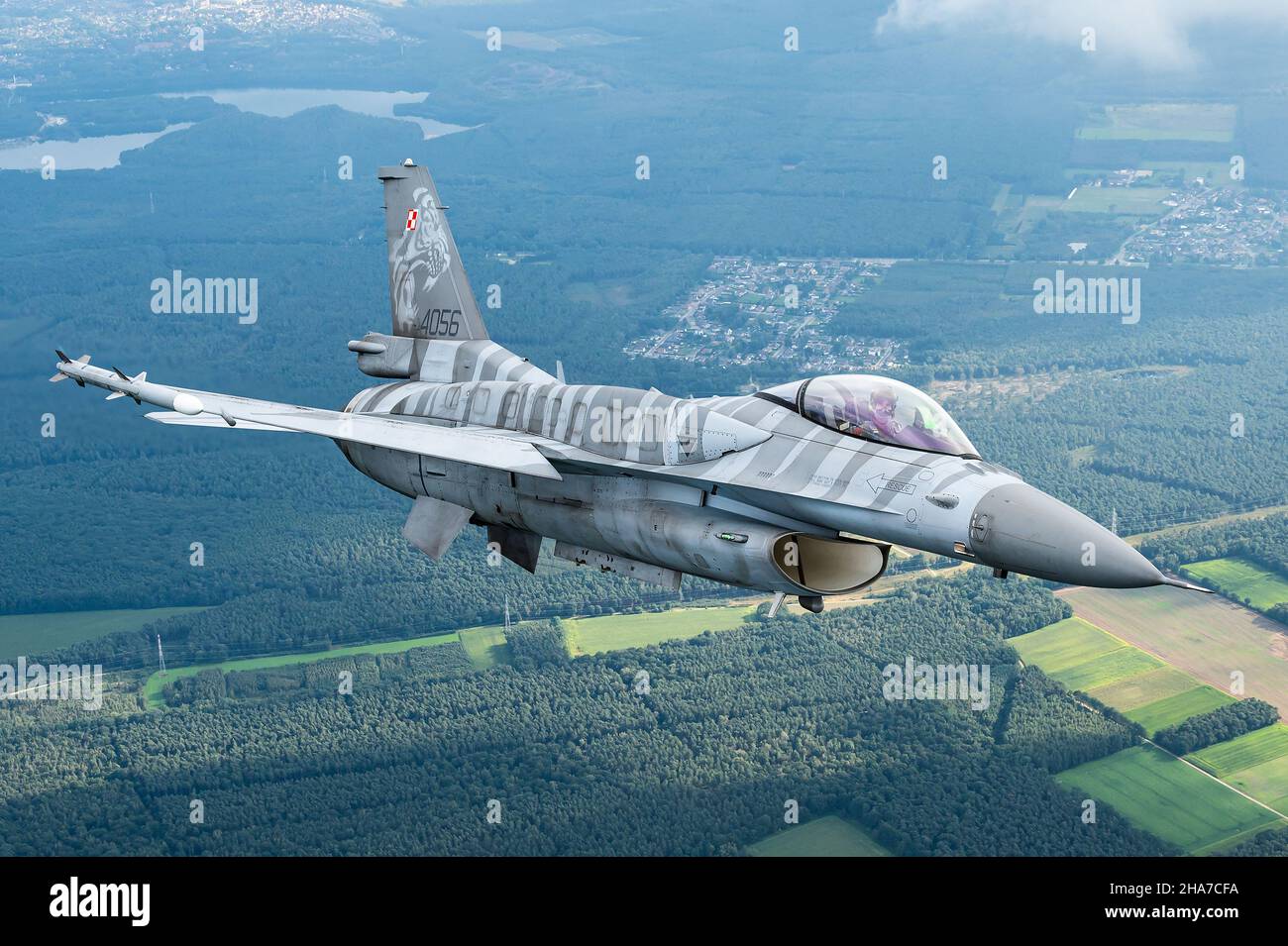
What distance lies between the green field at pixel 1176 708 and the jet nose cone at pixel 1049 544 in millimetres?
54086

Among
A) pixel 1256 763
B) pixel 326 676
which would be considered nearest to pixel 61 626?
pixel 326 676

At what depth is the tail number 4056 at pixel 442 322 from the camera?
2914 cm

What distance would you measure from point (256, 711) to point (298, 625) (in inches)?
524

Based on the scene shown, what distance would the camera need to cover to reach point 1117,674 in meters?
73.6

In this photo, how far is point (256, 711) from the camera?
73.4 m

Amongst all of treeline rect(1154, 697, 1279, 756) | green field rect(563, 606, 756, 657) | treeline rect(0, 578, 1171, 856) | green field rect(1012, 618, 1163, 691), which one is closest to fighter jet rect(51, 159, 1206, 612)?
treeline rect(0, 578, 1171, 856)

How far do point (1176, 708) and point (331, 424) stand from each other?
55.9 metres

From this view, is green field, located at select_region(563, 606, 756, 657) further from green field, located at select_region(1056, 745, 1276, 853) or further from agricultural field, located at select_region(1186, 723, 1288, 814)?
agricultural field, located at select_region(1186, 723, 1288, 814)

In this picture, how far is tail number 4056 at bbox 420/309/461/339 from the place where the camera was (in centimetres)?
2914

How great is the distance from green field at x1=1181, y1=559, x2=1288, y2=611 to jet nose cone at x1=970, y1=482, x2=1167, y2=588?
72677 millimetres

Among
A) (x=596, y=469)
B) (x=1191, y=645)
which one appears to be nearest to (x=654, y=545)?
(x=596, y=469)
